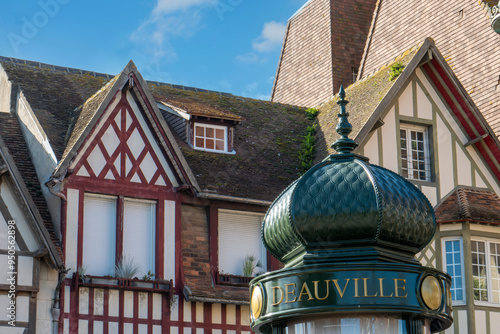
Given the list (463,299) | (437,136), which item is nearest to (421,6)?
(437,136)

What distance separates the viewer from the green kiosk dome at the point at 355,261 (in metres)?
4.80

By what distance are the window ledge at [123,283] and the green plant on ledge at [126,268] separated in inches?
5.3

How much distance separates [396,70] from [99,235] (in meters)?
6.93

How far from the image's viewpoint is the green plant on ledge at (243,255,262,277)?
1923 cm

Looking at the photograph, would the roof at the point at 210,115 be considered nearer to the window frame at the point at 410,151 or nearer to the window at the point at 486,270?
the window frame at the point at 410,151

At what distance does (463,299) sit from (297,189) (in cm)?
1474

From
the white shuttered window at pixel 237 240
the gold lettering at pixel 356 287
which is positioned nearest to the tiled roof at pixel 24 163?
the white shuttered window at pixel 237 240

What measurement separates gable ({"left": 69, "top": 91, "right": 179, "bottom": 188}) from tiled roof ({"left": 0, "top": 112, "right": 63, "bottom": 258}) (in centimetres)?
88

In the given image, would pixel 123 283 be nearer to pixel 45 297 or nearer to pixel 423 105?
pixel 45 297

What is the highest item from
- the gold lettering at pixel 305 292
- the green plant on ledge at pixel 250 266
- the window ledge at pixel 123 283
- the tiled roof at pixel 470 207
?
the tiled roof at pixel 470 207

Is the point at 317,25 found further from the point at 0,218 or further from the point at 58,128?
the point at 0,218

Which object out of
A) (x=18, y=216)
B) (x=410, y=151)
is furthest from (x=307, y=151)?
(x=18, y=216)

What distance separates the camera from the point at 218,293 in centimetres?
1855

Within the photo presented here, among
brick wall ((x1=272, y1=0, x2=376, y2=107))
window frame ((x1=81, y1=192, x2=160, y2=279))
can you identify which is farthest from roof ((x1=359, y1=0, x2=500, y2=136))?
window frame ((x1=81, y1=192, x2=160, y2=279))
